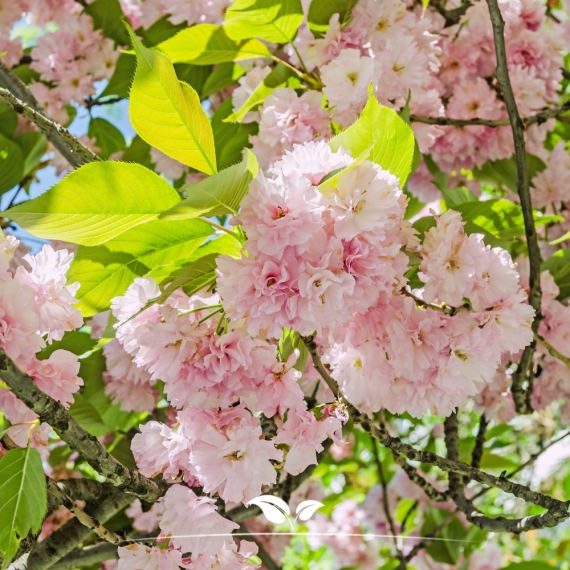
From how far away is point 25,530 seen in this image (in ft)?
2.06

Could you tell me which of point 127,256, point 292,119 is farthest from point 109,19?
point 127,256

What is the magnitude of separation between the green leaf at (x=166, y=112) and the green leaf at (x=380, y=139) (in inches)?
5.6

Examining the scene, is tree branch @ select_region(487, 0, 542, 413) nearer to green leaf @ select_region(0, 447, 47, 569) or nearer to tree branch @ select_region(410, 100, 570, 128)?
tree branch @ select_region(410, 100, 570, 128)

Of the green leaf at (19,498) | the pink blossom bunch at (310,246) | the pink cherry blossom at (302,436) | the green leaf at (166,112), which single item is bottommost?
the pink cherry blossom at (302,436)

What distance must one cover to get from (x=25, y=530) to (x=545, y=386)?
43.1 inches

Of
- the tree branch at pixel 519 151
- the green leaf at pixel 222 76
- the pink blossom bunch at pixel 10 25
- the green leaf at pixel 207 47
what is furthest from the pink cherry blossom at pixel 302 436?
the pink blossom bunch at pixel 10 25

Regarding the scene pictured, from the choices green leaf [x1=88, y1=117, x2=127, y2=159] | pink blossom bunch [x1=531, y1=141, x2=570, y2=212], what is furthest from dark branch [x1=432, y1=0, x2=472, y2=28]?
green leaf [x1=88, y1=117, x2=127, y2=159]

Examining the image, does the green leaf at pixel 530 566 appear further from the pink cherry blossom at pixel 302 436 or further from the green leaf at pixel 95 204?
the green leaf at pixel 95 204

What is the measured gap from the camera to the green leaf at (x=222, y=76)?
148 centimetres

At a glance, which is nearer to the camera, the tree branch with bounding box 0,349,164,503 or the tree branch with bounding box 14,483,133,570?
the tree branch with bounding box 0,349,164,503

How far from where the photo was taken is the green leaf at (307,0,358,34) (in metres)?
1.19

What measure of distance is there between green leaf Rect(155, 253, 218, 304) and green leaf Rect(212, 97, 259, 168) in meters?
0.63

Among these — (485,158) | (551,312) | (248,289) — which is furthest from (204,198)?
(485,158)

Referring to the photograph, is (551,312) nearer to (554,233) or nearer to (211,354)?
(554,233)
